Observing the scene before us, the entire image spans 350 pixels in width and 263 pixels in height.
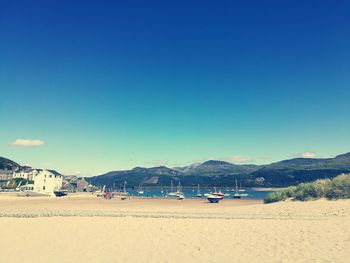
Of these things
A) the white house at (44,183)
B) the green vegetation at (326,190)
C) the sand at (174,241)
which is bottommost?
the sand at (174,241)

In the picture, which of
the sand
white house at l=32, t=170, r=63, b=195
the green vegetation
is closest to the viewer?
the sand

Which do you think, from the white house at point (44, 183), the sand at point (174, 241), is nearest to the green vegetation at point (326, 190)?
the sand at point (174, 241)

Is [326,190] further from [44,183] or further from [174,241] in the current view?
[44,183]

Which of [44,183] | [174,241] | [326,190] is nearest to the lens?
[174,241]

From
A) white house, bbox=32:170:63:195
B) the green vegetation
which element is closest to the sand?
the green vegetation

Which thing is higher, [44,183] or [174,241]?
[44,183]

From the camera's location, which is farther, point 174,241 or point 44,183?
point 44,183

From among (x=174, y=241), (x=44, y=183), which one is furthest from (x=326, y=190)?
(x=44, y=183)

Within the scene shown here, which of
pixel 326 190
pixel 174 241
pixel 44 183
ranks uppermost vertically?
pixel 44 183

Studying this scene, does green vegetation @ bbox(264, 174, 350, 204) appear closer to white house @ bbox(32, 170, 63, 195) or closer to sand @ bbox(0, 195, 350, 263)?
sand @ bbox(0, 195, 350, 263)

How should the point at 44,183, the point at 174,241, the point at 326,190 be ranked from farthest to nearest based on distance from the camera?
1. the point at 44,183
2. the point at 326,190
3. the point at 174,241

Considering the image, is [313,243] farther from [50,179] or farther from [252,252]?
[50,179]

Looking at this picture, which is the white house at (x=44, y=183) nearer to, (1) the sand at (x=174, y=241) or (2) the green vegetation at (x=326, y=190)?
(2) the green vegetation at (x=326, y=190)

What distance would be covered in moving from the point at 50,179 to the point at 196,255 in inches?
5098
